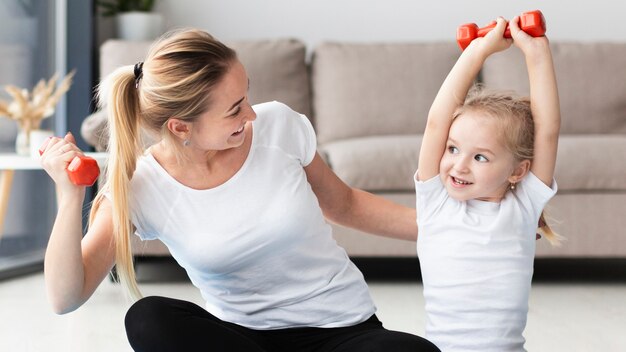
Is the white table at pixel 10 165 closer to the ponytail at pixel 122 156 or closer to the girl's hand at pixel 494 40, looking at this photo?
the ponytail at pixel 122 156

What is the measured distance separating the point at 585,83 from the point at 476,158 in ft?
7.66

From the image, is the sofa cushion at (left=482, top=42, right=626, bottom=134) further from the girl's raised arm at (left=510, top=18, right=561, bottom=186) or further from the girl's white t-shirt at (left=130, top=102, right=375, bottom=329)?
the girl's white t-shirt at (left=130, top=102, right=375, bottom=329)

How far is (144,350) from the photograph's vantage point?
1261mm

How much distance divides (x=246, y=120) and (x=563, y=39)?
305 centimetres

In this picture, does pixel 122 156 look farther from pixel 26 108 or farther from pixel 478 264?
pixel 26 108

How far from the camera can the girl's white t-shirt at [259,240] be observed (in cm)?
137

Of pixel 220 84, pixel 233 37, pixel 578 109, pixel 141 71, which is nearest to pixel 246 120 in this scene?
pixel 220 84

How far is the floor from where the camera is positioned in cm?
219

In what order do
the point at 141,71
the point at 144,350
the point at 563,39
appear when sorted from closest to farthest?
A: the point at 144,350 → the point at 141,71 → the point at 563,39

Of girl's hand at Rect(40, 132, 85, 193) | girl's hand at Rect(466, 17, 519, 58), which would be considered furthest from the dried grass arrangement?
girl's hand at Rect(466, 17, 519, 58)

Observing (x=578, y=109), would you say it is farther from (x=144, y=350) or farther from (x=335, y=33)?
(x=144, y=350)

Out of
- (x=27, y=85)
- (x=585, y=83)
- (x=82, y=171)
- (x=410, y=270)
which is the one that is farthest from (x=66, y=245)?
(x=585, y=83)

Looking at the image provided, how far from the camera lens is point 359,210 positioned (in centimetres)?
157

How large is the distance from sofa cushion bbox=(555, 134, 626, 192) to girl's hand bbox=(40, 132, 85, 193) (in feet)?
6.63
